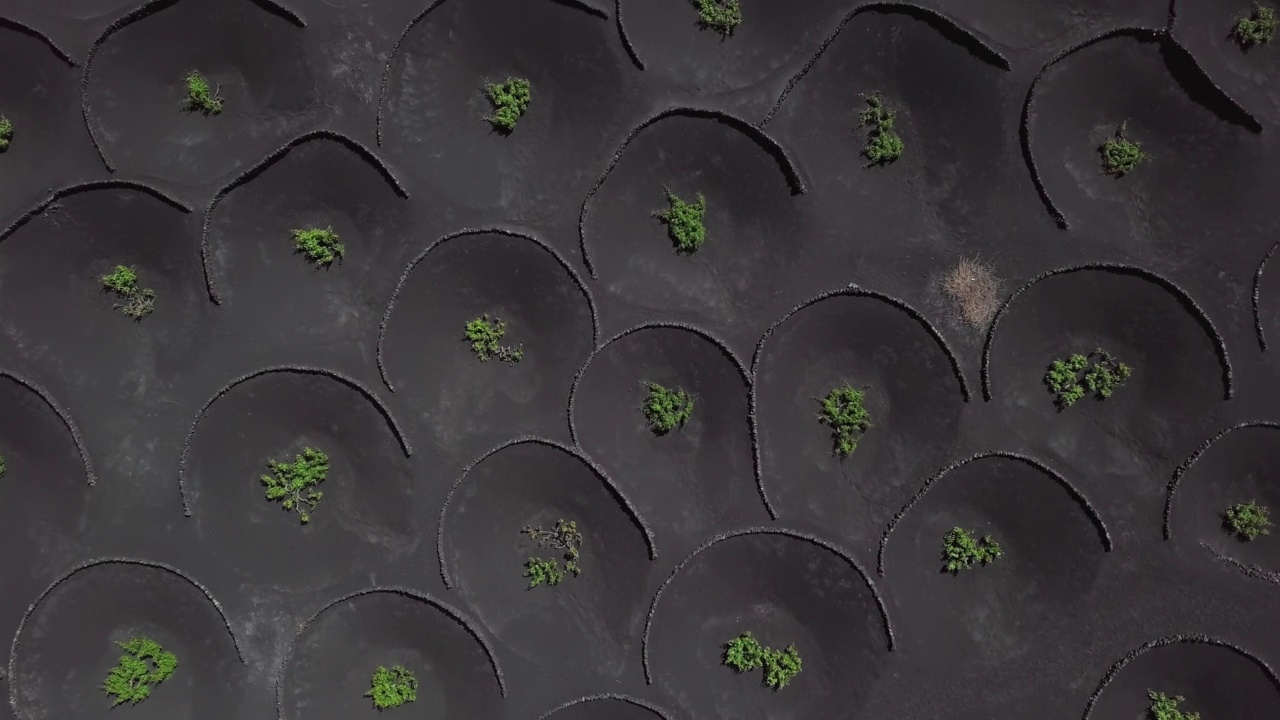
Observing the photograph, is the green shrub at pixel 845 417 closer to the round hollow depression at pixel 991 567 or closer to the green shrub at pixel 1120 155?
the round hollow depression at pixel 991 567

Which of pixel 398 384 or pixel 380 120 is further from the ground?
pixel 380 120

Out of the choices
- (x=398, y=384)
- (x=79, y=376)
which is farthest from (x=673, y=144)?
(x=79, y=376)

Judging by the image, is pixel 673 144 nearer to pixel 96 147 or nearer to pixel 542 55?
pixel 542 55

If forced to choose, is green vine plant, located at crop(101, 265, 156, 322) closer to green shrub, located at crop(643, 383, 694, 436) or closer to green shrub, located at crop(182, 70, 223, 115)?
green shrub, located at crop(182, 70, 223, 115)

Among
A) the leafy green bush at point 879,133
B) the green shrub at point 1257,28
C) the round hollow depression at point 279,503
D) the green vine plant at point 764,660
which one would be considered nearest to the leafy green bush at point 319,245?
the round hollow depression at point 279,503

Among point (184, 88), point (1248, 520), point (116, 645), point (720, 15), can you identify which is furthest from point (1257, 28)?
point (116, 645)

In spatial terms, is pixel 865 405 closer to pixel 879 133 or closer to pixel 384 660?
pixel 879 133
